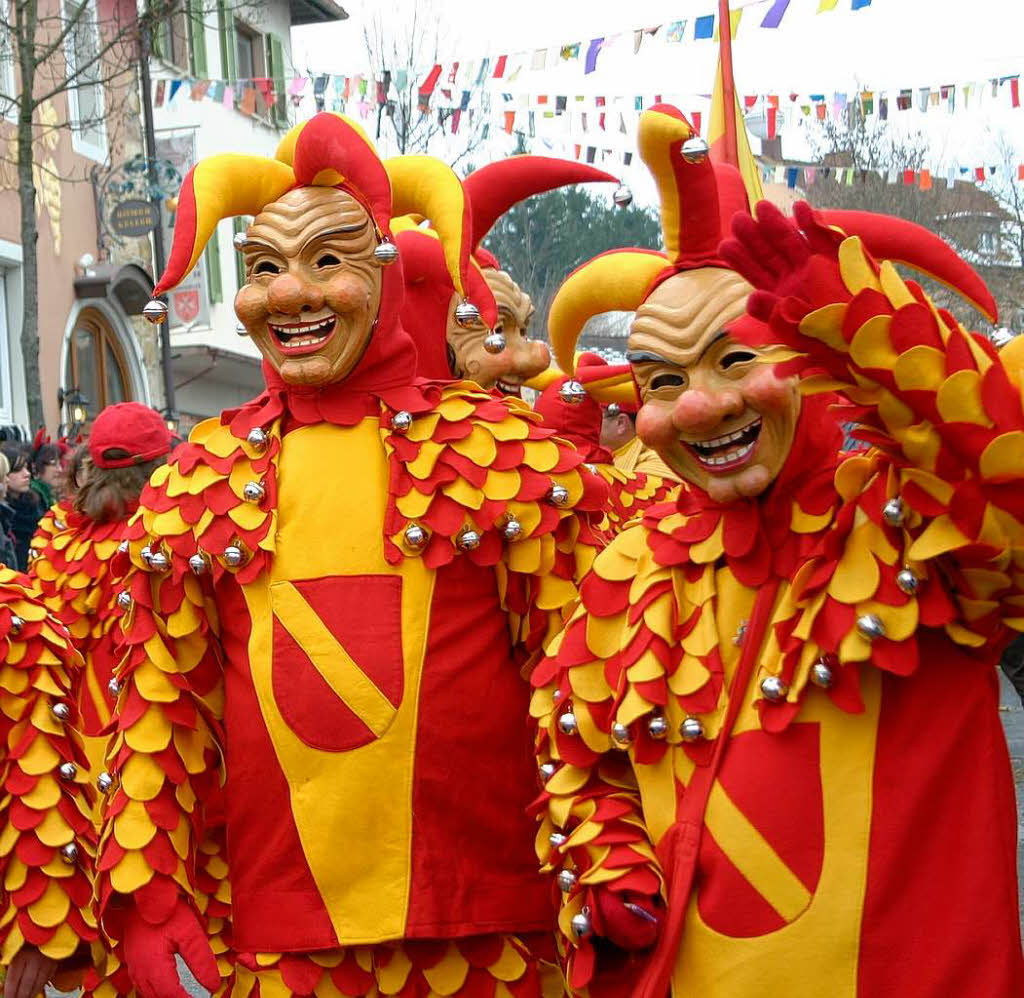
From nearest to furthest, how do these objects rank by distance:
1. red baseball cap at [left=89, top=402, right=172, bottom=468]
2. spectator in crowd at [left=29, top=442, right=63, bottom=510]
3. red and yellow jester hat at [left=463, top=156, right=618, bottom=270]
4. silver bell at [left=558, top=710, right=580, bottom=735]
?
silver bell at [left=558, top=710, right=580, bottom=735] → red and yellow jester hat at [left=463, top=156, right=618, bottom=270] → red baseball cap at [left=89, top=402, right=172, bottom=468] → spectator in crowd at [left=29, top=442, right=63, bottom=510]

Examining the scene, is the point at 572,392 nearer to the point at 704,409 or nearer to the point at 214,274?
the point at 704,409

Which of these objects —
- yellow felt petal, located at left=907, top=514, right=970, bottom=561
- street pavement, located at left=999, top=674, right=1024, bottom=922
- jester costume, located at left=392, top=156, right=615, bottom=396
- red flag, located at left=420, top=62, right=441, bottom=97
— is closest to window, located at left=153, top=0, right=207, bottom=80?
red flag, located at left=420, top=62, right=441, bottom=97

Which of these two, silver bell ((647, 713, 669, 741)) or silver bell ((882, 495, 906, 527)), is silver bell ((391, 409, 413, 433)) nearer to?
silver bell ((647, 713, 669, 741))

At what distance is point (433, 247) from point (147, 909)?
1865 millimetres

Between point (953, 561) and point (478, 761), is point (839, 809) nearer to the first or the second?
point (953, 561)

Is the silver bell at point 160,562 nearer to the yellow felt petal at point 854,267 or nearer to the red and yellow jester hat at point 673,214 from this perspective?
the red and yellow jester hat at point 673,214

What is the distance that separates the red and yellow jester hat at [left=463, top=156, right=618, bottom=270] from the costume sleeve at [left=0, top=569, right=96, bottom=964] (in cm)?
156

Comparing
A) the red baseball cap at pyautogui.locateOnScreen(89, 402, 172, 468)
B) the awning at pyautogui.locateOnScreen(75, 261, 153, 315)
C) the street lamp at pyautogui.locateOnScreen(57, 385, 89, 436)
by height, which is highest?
the red baseball cap at pyautogui.locateOnScreen(89, 402, 172, 468)

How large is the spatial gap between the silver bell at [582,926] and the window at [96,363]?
50.8ft

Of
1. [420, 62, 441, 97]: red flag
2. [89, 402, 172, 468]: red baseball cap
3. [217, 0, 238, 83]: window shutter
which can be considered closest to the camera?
[89, 402, 172, 468]: red baseball cap

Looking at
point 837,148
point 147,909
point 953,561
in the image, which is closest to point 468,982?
point 147,909

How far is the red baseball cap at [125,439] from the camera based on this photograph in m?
5.55

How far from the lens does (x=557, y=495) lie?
3732mm

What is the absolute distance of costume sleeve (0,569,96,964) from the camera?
394 cm
